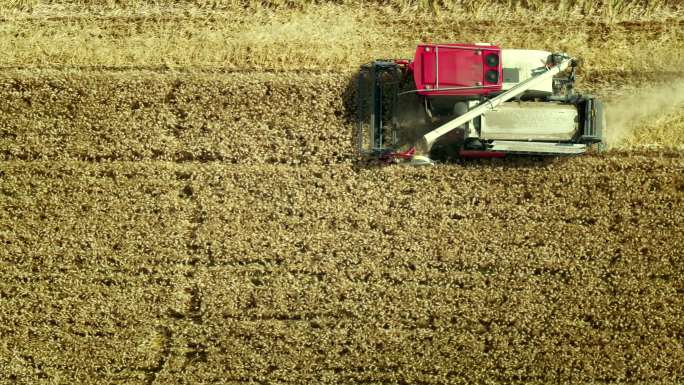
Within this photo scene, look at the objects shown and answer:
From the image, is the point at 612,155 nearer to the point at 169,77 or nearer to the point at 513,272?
the point at 513,272

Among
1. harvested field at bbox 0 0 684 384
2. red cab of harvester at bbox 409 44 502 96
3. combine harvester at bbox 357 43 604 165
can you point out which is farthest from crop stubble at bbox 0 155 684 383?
red cab of harvester at bbox 409 44 502 96

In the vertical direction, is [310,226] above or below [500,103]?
below

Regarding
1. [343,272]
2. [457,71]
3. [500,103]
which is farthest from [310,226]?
[500,103]

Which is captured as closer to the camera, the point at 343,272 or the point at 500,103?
the point at 500,103

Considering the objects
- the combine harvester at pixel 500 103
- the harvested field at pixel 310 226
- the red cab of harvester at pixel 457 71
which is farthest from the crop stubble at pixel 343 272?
the red cab of harvester at pixel 457 71

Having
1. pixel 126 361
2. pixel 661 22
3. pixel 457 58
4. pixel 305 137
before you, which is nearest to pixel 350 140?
pixel 305 137

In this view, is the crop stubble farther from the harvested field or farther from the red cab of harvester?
the red cab of harvester

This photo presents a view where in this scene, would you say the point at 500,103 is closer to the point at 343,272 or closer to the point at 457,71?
the point at 457,71
